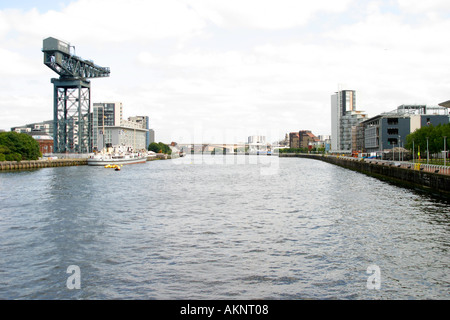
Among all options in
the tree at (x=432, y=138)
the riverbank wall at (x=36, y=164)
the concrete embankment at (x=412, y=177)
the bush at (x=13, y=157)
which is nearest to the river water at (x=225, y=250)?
the concrete embankment at (x=412, y=177)

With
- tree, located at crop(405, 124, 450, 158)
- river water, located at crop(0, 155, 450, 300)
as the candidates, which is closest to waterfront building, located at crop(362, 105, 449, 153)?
tree, located at crop(405, 124, 450, 158)

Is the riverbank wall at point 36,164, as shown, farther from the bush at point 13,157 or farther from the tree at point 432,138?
the tree at point 432,138

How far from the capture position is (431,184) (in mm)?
39000

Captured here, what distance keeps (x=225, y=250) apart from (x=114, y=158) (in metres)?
95.2

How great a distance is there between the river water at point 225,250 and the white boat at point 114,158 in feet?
232

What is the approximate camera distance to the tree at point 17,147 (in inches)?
3275

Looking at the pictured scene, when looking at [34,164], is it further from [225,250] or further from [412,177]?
[225,250]

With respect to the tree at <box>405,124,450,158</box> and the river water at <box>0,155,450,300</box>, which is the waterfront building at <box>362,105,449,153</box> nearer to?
the tree at <box>405,124,450,158</box>

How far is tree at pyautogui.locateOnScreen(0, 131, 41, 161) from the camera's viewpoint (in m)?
83.2

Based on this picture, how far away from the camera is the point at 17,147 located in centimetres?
8650

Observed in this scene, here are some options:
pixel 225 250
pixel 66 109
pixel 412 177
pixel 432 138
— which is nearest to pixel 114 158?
pixel 66 109
